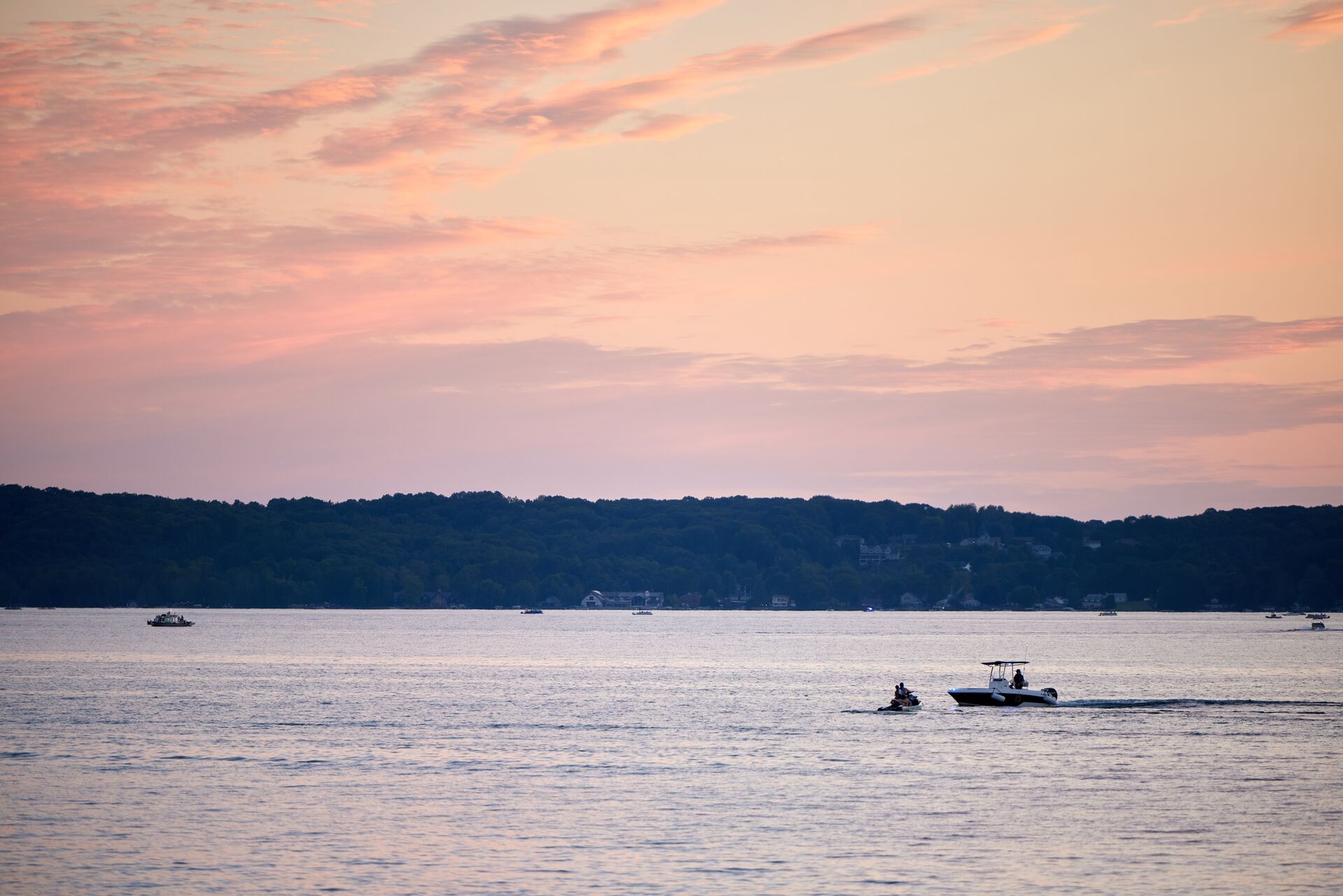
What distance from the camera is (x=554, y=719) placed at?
4048 inches

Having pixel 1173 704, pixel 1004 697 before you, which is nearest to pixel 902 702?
pixel 1004 697

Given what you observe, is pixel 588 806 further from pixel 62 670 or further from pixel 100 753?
pixel 62 670

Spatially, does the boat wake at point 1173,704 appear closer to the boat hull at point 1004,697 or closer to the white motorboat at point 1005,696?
the white motorboat at point 1005,696

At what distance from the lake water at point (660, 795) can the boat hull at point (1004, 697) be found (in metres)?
3.08

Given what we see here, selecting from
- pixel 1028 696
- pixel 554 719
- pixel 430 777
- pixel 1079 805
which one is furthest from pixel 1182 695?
pixel 430 777

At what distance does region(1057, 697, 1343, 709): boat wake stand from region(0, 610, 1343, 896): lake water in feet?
1.52

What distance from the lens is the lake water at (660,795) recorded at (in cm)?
4919

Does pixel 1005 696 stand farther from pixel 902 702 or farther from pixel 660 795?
pixel 660 795

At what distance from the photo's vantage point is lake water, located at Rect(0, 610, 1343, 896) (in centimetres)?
4919

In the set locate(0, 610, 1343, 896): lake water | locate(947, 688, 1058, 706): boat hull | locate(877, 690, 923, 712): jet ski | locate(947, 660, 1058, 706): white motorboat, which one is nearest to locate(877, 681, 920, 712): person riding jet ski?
locate(877, 690, 923, 712): jet ski

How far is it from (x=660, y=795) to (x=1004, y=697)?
52.0 metres

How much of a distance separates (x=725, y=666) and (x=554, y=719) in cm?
8515

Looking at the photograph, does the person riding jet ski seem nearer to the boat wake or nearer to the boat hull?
the boat hull

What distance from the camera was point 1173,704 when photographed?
11425cm
